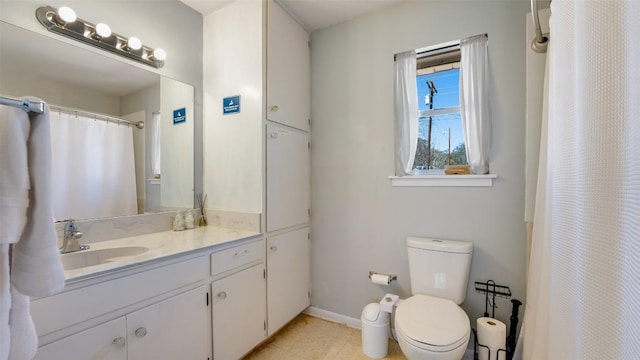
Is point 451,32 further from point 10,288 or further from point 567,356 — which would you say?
point 10,288

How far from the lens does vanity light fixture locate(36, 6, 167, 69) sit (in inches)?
54.4

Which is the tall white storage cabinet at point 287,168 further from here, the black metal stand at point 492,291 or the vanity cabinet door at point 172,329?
the black metal stand at point 492,291

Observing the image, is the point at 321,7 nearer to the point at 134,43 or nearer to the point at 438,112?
the point at 438,112

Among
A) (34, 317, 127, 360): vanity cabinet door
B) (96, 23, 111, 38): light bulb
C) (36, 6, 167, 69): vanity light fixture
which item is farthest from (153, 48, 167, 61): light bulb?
(34, 317, 127, 360): vanity cabinet door

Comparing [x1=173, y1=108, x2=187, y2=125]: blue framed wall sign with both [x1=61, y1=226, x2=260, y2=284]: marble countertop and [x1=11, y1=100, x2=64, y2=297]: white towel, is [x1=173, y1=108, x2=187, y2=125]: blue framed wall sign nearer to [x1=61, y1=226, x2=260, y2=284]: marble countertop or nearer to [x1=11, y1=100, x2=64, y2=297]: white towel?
[x1=61, y1=226, x2=260, y2=284]: marble countertop

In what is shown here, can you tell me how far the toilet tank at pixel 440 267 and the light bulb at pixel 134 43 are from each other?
2.28 meters

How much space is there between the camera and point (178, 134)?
2002mm

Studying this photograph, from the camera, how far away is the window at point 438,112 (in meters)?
1.92

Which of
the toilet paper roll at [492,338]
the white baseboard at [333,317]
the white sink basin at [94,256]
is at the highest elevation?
the white sink basin at [94,256]

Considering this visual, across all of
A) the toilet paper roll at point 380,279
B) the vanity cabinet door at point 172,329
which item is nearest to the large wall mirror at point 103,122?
the vanity cabinet door at point 172,329

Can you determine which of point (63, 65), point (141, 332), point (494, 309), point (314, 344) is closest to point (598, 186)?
point (494, 309)

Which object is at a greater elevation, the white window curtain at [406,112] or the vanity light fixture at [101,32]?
the vanity light fixture at [101,32]

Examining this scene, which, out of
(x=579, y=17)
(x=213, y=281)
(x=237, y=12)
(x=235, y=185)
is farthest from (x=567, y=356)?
(x=237, y=12)

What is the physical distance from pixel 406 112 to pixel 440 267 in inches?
45.2
